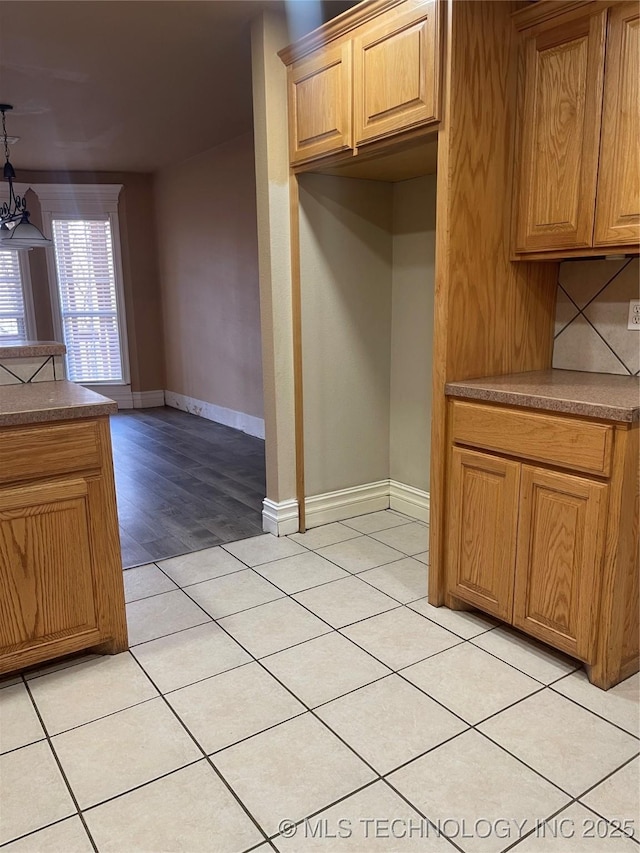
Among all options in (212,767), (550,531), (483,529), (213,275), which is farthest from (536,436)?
(213,275)

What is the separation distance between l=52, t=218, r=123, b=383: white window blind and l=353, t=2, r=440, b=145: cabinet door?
477 cm

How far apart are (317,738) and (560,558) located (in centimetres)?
90

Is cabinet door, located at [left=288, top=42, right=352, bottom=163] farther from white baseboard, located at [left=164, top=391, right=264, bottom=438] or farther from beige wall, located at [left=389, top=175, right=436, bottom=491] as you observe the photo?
white baseboard, located at [left=164, top=391, right=264, bottom=438]

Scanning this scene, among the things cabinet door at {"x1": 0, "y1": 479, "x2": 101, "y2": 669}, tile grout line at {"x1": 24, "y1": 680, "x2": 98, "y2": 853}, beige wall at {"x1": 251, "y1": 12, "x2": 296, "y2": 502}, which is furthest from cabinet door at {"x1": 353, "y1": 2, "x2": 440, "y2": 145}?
tile grout line at {"x1": 24, "y1": 680, "x2": 98, "y2": 853}

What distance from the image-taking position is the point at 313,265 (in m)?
2.98

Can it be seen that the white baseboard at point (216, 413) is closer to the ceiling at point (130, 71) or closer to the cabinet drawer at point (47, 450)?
the ceiling at point (130, 71)

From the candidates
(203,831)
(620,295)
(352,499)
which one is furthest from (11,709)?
(620,295)

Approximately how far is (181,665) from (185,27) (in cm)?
275

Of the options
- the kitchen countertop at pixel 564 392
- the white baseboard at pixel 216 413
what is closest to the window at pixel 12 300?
the white baseboard at pixel 216 413

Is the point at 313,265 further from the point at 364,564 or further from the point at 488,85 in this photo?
the point at 364,564

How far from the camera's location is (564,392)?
194cm

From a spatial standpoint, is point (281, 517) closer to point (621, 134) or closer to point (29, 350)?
point (29, 350)

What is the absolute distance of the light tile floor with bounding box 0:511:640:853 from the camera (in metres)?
1.41

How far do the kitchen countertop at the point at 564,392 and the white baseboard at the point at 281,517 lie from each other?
3.98 feet
